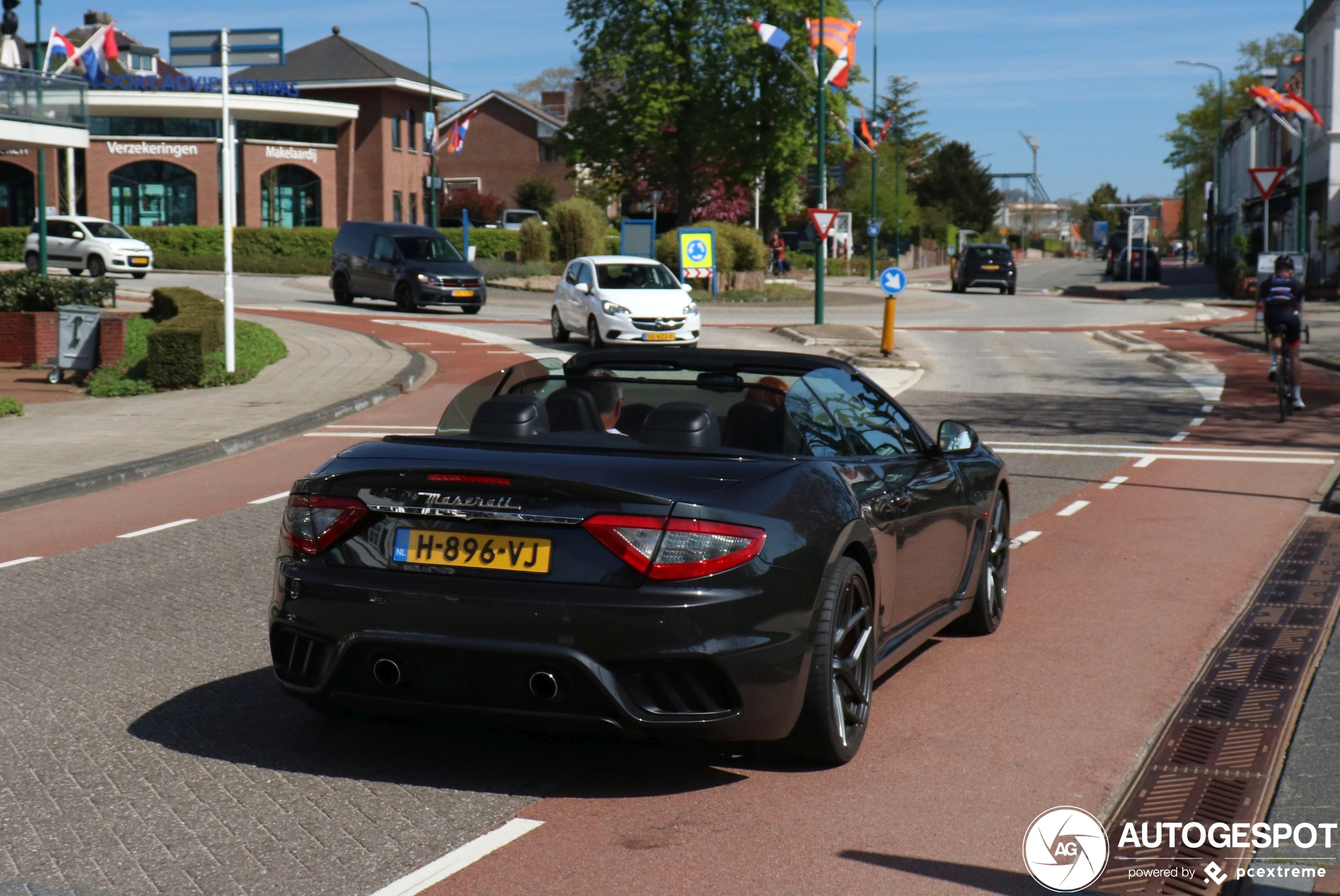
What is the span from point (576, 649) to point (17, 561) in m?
5.92

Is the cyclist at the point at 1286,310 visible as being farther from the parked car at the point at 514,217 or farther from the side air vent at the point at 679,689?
the parked car at the point at 514,217

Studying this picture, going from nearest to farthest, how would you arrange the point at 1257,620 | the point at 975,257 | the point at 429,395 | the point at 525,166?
the point at 1257,620, the point at 429,395, the point at 975,257, the point at 525,166

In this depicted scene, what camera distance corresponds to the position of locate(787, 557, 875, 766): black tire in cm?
462

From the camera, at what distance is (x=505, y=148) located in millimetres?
89500

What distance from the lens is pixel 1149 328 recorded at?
35.8 m

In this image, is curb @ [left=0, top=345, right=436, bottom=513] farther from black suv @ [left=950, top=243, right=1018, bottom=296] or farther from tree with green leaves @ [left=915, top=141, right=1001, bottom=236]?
tree with green leaves @ [left=915, top=141, right=1001, bottom=236]

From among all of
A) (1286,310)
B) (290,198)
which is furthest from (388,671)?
(290,198)

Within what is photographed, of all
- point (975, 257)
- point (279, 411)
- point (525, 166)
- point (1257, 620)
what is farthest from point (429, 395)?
point (525, 166)

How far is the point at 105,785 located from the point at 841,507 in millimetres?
2482

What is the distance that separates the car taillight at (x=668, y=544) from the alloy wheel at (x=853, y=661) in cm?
54

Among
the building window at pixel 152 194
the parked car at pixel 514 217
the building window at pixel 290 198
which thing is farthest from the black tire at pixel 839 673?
the parked car at pixel 514 217

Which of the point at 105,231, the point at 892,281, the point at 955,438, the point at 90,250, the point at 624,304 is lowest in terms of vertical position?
the point at 955,438

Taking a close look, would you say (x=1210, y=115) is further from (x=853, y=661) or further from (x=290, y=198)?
(x=853, y=661)

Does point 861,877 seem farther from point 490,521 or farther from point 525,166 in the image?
point 525,166
